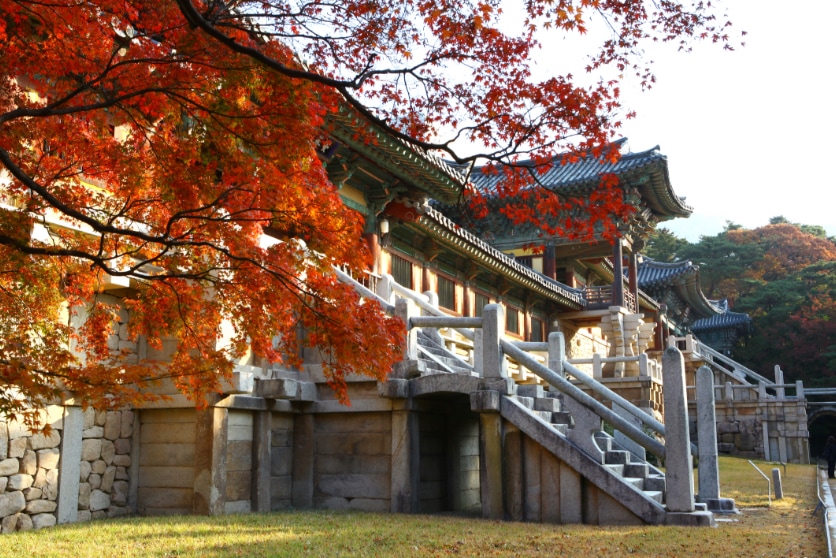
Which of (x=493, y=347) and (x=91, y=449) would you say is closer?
(x=91, y=449)

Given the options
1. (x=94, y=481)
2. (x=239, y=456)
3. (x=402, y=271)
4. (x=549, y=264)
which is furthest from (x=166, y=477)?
(x=549, y=264)

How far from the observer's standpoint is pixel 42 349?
7488 mm

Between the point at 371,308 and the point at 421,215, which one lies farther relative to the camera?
the point at 421,215

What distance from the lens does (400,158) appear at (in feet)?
52.1

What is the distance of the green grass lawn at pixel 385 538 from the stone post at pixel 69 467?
0.49m

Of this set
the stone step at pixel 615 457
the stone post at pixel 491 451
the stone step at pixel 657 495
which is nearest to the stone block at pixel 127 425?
the stone post at pixel 491 451

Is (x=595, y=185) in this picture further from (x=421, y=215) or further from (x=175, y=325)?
(x=175, y=325)

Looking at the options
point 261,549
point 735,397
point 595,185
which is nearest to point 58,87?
point 261,549

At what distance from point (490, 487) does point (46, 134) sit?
702cm

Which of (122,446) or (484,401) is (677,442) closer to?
(484,401)

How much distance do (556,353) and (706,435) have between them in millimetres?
3965

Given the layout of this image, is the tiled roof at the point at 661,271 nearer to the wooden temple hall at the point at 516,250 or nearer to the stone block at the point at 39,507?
the wooden temple hall at the point at 516,250

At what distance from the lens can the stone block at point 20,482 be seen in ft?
29.8

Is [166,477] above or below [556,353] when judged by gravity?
below
